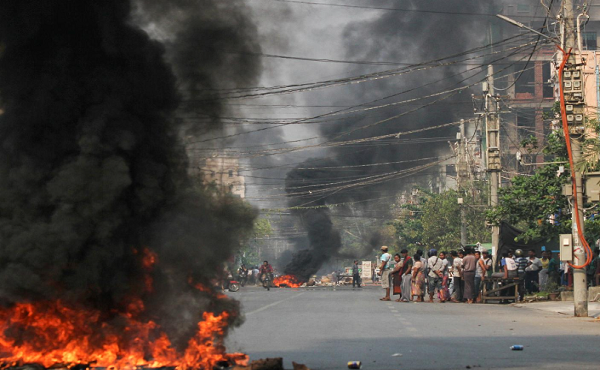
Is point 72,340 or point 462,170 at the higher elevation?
point 462,170

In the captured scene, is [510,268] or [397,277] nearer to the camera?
[510,268]

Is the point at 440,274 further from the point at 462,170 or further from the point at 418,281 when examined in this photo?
the point at 462,170

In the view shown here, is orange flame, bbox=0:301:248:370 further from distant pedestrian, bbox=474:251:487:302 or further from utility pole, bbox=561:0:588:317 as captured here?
distant pedestrian, bbox=474:251:487:302

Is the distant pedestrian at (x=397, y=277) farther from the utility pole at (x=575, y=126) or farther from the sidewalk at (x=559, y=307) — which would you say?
the utility pole at (x=575, y=126)

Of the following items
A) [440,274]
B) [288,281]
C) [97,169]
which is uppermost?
[97,169]

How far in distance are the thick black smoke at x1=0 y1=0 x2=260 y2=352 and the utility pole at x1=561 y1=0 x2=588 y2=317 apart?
10.8m

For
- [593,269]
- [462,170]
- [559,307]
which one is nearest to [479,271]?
[593,269]

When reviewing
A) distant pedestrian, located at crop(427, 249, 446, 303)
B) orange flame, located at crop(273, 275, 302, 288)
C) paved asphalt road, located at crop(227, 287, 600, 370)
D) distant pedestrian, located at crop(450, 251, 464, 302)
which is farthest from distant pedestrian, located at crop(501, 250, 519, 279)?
orange flame, located at crop(273, 275, 302, 288)

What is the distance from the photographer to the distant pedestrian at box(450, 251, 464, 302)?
2545 cm

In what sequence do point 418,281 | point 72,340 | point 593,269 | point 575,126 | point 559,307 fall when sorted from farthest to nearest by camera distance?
point 418,281
point 593,269
point 559,307
point 575,126
point 72,340

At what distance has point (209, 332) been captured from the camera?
870cm

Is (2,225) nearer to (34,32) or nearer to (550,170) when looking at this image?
(34,32)

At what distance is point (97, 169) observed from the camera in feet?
26.7

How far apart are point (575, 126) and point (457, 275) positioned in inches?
334
